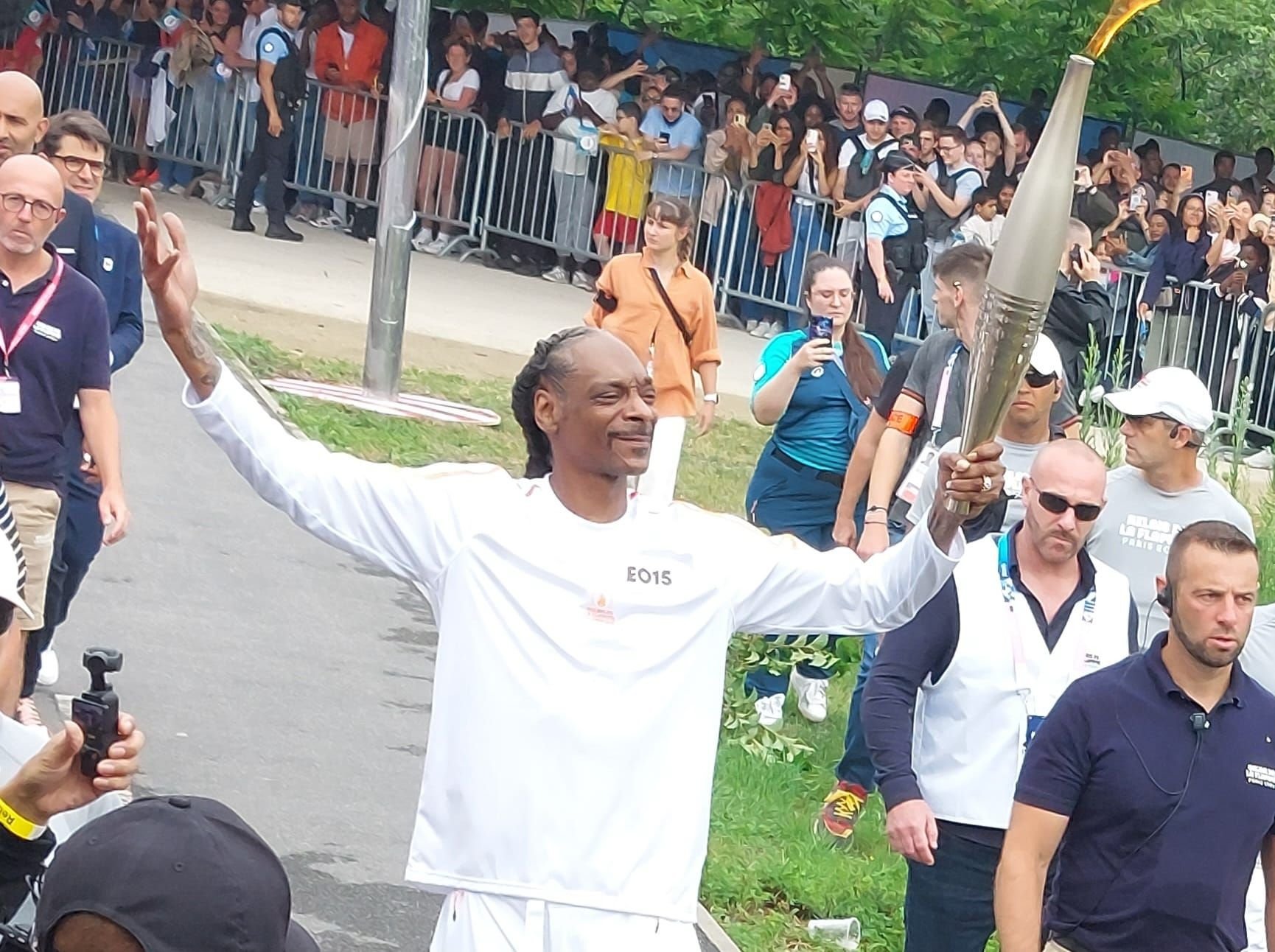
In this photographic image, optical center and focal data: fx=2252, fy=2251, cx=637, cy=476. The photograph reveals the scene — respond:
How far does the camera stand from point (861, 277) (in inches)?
728

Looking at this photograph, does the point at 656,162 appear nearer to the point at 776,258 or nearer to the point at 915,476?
the point at 776,258

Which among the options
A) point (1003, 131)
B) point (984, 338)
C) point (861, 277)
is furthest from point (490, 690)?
point (1003, 131)

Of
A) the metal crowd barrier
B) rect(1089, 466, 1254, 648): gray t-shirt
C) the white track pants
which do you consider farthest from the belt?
the metal crowd barrier

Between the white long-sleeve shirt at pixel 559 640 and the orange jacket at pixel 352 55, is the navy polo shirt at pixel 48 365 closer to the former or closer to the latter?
the white long-sleeve shirt at pixel 559 640

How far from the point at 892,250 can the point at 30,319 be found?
12.0m

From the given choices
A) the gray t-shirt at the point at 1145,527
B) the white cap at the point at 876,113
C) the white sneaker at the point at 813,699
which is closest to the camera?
the gray t-shirt at the point at 1145,527

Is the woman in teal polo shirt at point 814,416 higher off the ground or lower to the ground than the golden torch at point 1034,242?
lower

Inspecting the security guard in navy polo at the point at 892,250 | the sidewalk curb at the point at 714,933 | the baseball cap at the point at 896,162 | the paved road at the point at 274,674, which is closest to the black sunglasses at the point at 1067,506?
the sidewalk curb at the point at 714,933

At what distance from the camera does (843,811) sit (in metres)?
8.34

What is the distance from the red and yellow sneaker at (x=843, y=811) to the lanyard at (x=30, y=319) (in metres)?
3.38

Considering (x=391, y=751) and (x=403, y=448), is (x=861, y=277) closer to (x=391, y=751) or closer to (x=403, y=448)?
(x=403, y=448)

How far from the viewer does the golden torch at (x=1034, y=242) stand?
12.4 ft

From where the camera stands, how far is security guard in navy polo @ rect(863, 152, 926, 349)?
59.1 feet

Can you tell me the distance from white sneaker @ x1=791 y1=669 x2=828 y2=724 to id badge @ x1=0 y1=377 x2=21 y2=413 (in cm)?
408
